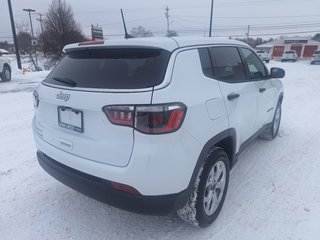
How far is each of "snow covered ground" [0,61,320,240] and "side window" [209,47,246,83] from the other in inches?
53.8

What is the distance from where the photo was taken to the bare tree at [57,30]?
2820 centimetres

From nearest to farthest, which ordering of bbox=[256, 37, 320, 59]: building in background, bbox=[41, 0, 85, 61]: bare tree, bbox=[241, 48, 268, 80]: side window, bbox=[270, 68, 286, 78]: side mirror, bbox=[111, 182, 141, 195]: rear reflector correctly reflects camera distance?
1. bbox=[111, 182, 141, 195]: rear reflector
2. bbox=[241, 48, 268, 80]: side window
3. bbox=[270, 68, 286, 78]: side mirror
4. bbox=[41, 0, 85, 61]: bare tree
5. bbox=[256, 37, 320, 59]: building in background

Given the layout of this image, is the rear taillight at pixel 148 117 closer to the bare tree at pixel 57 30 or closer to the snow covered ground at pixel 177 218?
the snow covered ground at pixel 177 218

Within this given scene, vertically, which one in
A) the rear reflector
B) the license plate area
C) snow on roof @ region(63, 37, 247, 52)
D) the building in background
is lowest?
the building in background

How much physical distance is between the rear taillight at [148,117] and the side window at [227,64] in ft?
2.82

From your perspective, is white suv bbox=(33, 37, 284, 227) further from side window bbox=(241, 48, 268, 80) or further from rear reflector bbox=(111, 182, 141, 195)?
side window bbox=(241, 48, 268, 80)

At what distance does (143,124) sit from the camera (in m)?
2.06

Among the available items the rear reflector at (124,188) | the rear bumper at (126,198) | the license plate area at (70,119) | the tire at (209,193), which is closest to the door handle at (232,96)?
the tire at (209,193)

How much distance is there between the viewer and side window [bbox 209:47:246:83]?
283 cm

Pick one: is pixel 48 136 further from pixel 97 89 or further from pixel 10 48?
pixel 10 48

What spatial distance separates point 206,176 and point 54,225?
5.18 feet

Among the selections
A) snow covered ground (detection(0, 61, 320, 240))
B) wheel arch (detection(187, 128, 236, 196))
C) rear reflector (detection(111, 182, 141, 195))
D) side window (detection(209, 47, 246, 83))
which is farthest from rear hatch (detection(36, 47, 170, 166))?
snow covered ground (detection(0, 61, 320, 240))

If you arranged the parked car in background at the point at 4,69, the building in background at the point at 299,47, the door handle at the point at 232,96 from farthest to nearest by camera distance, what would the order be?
the building in background at the point at 299,47
the parked car in background at the point at 4,69
the door handle at the point at 232,96

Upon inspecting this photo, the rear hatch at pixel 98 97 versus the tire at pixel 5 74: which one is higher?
the rear hatch at pixel 98 97
